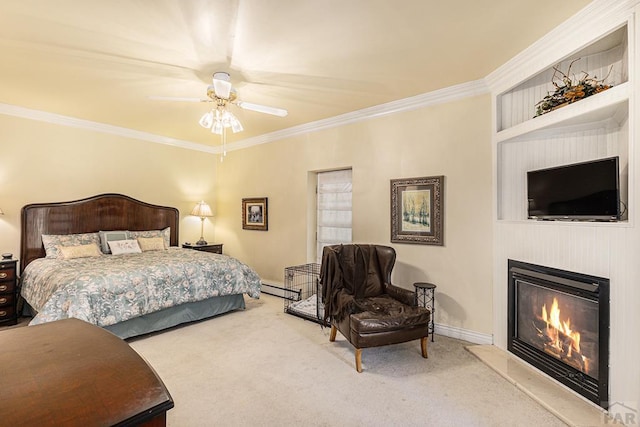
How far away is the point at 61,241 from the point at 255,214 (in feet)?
9.13

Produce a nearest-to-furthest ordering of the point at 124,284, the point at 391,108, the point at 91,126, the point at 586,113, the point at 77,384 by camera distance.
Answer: the point at 77,384
the point at 586,113
the point at 124,284
the point at 391,108
the point at 91,126

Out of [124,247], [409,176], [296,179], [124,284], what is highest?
[296,179]

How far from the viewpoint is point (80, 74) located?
10.3ft

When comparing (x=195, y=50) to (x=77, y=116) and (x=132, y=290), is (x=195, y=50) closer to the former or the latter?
(x=132, y=290)

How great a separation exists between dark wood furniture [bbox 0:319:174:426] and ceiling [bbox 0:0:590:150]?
2144 millimetres

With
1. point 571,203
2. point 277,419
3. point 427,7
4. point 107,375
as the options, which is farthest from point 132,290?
point 571,203

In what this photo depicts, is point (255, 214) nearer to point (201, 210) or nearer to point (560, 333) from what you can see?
point (201, 210)

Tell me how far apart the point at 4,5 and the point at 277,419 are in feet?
11.2

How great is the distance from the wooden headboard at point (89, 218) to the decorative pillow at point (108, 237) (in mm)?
249

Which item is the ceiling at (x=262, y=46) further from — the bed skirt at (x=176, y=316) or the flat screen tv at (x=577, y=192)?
Answer: the bed skirt at (x=176, y=316)

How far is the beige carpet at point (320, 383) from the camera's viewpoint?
6.89 feet

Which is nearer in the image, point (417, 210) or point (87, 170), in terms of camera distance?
point (417, 210)

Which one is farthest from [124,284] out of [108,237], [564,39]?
[564,39]

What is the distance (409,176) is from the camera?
379 cm
